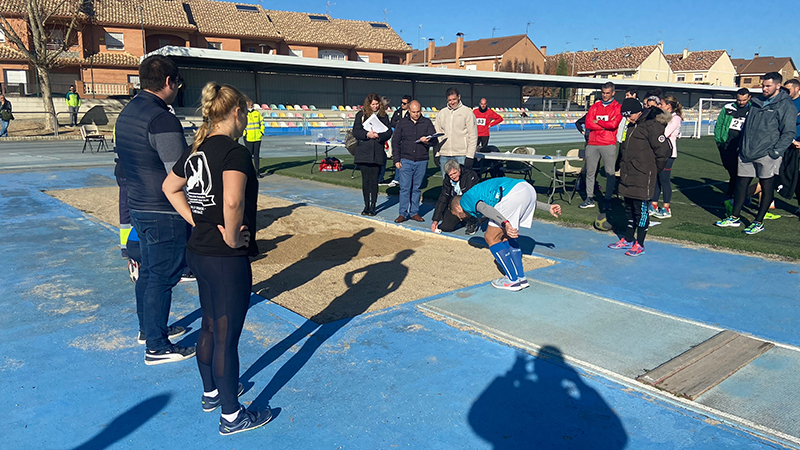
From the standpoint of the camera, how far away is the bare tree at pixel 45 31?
2847cm

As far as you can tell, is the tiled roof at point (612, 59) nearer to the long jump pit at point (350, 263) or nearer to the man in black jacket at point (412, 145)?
the man in black jacket at point (412, 145)

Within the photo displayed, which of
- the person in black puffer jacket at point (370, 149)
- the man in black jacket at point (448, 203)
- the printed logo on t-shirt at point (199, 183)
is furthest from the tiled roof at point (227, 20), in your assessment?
the printed logo on t-shirt at point (199, 183)

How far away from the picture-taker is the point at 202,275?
302 cm

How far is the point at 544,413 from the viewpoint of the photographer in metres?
3.41

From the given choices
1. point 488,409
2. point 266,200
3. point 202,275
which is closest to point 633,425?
point 488,409

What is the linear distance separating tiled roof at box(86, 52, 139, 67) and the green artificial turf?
31308mm

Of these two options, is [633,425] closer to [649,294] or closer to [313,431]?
[313,431]

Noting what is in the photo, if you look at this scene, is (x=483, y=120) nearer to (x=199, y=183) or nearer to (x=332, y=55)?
(x=199, y=183)

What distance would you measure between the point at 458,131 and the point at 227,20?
48.0 meters

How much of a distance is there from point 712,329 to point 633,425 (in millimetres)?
1905

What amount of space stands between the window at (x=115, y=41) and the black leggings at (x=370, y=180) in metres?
43.1

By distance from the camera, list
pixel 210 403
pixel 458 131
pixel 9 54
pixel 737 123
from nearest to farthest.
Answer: pixel 210 403 < pixel 458 131 < pixel 737 123 < pixel 9 54

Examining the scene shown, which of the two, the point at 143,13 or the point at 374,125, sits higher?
the point at 143,13

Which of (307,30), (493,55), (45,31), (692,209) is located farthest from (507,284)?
(493,55)
